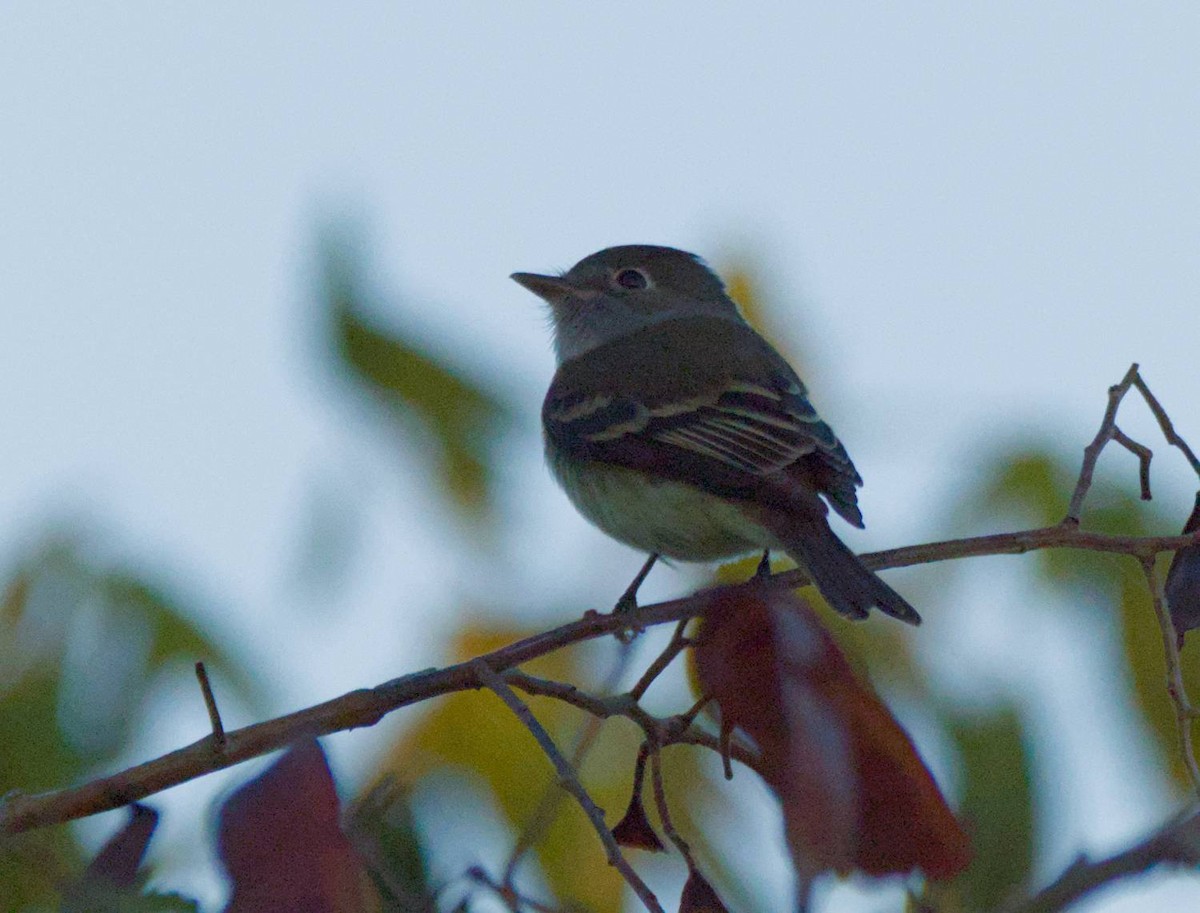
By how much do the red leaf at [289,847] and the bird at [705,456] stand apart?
61.6 inches

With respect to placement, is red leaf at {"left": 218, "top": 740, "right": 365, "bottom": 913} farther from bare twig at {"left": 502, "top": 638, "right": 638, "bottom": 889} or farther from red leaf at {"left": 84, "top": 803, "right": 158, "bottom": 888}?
bare twig at {"left": 502, "top": 638, "right": 638, "bottom": 889}

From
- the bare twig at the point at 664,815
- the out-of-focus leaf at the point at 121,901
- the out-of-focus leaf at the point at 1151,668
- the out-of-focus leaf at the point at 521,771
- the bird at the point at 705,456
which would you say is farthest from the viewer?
the bird at the point at 705,456

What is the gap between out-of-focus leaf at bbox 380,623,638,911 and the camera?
→ 273cm

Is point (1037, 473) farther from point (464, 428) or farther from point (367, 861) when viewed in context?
point (367, 861)

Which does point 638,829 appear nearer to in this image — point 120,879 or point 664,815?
point 664,815

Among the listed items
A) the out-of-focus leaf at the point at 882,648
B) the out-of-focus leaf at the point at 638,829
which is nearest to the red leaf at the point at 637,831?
the out-of-focus leaf at the point at 638,829

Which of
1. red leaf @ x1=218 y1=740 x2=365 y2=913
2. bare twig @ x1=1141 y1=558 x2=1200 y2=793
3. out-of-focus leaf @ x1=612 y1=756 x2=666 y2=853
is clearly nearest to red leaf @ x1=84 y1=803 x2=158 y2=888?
red leaf @ x1=218 y1=740 x2=365 y2=913

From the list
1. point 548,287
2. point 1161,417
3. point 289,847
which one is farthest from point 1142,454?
point 548,287

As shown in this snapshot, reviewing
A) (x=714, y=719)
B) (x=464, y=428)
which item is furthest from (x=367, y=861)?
(x=464, y=428)

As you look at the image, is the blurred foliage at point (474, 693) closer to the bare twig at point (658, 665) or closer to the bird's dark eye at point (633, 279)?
the bare twig at point (658, 665)

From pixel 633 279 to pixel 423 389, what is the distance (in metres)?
2.80

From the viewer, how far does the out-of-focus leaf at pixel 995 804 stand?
1.85m

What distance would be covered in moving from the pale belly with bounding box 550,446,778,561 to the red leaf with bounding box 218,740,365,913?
2.21m

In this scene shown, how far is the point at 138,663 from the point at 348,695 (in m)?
0.49
